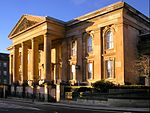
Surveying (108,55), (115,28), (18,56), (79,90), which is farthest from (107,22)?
(18,56)

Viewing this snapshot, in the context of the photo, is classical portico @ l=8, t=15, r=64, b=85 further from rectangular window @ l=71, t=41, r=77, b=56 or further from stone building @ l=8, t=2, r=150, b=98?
rectangular window @ l=71, t=41, r=77, b=56

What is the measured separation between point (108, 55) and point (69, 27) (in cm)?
990

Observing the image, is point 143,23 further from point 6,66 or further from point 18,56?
point 6,66

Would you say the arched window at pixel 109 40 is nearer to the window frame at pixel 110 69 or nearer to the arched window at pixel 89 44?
the window frame at pixel 110 69

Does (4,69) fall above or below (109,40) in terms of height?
below

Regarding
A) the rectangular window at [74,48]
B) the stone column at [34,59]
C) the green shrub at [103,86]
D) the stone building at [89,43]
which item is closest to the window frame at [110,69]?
the stone building at [89,43]

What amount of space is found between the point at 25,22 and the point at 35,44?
5.57 metres

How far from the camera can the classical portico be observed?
4906 centimetres

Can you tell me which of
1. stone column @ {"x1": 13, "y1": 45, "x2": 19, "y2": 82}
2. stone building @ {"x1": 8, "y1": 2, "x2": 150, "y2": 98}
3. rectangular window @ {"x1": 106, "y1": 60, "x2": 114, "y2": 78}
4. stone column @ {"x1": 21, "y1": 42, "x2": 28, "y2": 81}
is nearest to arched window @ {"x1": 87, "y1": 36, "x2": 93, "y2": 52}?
stone building @ {"x1": 8, "y1": 2, "x2": 150, "y2": 98}

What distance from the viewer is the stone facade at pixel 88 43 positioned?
41719mm

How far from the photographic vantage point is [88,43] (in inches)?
1859

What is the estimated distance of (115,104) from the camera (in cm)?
3095

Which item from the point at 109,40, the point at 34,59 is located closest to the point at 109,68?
the point at 109,40

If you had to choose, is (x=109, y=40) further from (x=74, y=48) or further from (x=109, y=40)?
(x=74, y=48)
